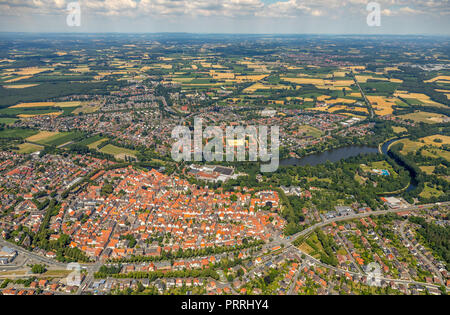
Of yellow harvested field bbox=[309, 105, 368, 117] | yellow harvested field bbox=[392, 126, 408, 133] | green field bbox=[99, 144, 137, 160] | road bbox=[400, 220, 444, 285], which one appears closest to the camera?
road bbox=[400, 220, 444, 285]

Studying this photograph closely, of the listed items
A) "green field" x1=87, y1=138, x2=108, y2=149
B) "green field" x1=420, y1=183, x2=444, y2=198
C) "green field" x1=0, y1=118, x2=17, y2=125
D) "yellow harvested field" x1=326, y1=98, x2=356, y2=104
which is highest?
"yellow harvested field" x1=326, y1=98, x2=356, y2=104

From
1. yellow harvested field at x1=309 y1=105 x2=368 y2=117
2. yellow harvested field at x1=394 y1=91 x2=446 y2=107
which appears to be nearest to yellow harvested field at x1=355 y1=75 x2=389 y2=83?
yellow harvested field at x1=394 y1=91 x2=446 y2=107

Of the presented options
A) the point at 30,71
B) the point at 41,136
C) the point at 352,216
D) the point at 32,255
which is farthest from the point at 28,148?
the point at 30,71

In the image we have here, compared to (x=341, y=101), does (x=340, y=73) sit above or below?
above

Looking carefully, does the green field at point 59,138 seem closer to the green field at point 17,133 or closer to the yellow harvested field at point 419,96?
the green field at point 17,133

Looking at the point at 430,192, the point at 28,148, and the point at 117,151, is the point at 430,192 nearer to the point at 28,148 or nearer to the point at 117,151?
the point at 117,151

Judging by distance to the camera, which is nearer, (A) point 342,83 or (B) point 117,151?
(B) point 117,151

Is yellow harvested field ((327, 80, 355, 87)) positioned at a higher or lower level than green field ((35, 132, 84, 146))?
higher

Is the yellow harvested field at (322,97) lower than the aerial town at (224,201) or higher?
higher

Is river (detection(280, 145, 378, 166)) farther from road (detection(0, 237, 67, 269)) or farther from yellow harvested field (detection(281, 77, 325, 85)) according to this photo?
yellow harvested field (detection(281, 77, 325, 85))

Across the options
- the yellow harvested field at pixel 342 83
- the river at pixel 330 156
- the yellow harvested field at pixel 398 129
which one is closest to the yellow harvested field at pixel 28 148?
the river at pixel 330 156

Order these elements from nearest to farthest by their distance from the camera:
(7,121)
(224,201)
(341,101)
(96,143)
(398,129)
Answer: (224,201) → (96,143) → (398,129) → (7,121) → (341,101)

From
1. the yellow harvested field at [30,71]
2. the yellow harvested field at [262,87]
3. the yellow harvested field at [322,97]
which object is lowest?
the yellow harvested field at [322,97]
